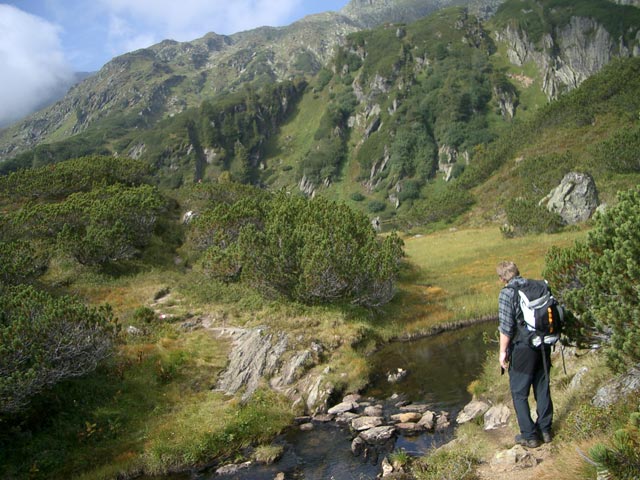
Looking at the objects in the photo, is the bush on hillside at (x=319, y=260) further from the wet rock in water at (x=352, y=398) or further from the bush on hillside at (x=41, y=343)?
the bush on hillside at (x=41, y=343)

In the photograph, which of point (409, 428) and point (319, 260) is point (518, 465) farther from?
point (319, 260)

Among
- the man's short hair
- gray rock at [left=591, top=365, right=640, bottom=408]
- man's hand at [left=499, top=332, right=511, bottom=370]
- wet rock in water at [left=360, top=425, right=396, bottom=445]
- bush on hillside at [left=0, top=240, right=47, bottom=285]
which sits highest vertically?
bush on hillside at [left=0, top=240, right=47, bottom=285]

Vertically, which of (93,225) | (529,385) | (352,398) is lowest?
(352,398)

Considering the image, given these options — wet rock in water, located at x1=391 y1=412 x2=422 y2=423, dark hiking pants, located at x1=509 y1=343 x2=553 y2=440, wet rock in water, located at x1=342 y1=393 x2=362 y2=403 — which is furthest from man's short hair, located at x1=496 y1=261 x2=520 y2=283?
wet rock in water, located at x1=342 y1=393 x2=362 y2=403

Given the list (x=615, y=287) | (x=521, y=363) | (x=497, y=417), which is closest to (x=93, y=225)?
(x=497, y=417)

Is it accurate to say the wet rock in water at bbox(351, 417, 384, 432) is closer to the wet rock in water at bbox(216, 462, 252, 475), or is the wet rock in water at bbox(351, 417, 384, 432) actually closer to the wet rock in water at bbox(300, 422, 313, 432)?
the wet rock in water at bbox(300, 422, 313, 432)

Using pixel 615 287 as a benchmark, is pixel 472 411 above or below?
below

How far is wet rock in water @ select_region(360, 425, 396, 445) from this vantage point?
1423 cm

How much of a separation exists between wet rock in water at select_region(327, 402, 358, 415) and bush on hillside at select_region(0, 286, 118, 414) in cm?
957

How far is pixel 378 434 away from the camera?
47.4 feet

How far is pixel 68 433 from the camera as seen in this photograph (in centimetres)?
1586

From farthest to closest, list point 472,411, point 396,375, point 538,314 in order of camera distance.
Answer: point 396,375 → point 472,411 → point 538,314

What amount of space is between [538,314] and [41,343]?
15.9 m

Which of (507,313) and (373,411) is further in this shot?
(373,411)
